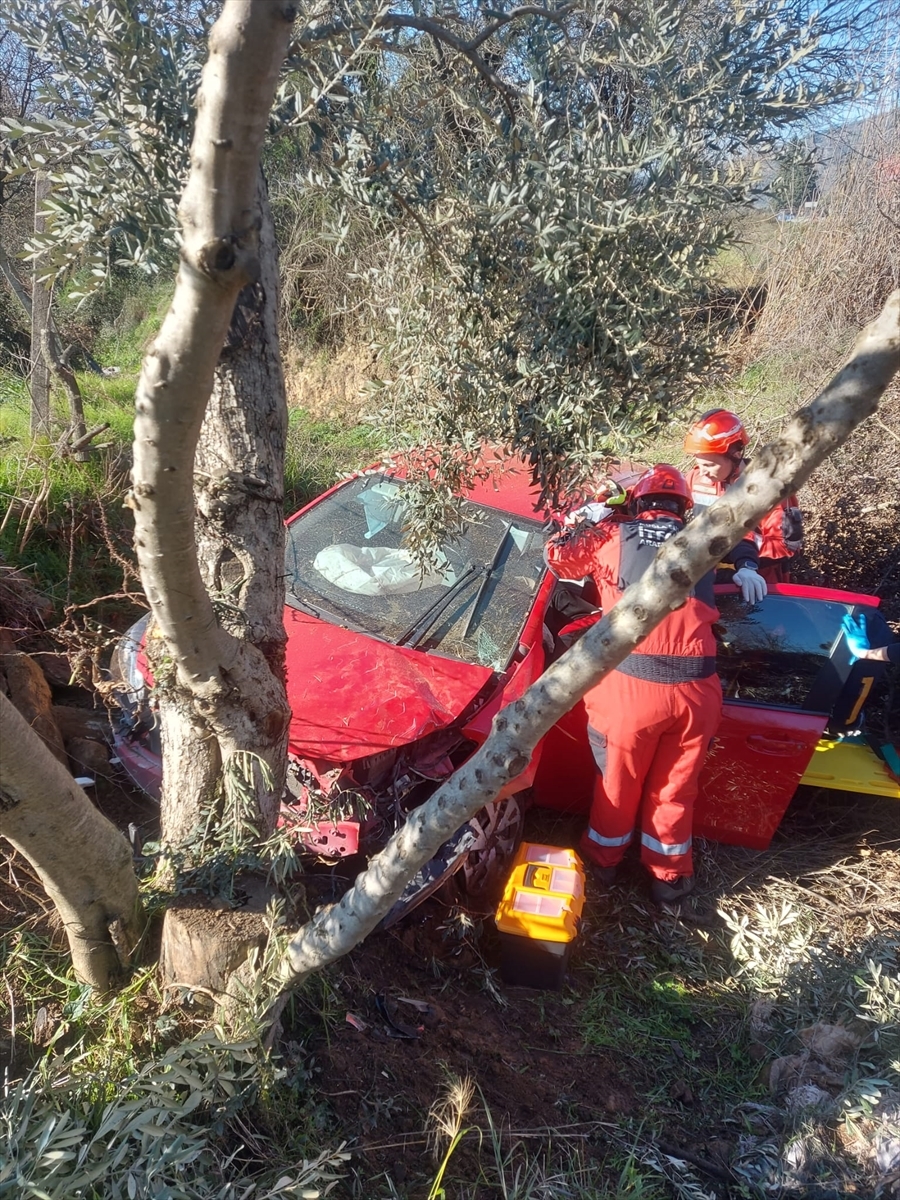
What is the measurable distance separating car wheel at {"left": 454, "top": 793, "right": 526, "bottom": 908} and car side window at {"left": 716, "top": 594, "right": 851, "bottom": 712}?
127cm

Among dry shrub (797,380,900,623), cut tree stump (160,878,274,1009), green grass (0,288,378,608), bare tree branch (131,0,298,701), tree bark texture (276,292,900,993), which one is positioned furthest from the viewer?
dry shrub (797,380,900,623)

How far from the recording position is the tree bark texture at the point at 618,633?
3.58 ft

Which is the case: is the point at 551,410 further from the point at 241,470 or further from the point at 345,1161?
the point at 345,1161

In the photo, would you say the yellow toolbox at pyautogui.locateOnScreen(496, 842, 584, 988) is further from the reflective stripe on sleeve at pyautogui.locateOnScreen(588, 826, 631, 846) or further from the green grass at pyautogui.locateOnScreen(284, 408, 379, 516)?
the green grass at pyautogui.locateOnScreen(284, 408, 379, 516)

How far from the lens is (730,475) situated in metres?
4.08

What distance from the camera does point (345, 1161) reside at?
1.95 m

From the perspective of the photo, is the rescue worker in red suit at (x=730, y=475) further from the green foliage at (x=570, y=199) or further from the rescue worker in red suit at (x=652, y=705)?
the green foliage at (x=570, y=199)

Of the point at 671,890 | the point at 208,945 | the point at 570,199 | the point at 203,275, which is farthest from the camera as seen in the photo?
the point at 671,890

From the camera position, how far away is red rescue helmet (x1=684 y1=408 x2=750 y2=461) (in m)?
3.94

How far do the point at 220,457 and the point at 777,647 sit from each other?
9.26 feet

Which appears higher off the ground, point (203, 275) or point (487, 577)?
point (203, 275)

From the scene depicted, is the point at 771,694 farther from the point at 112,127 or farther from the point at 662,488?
the point at 112,127

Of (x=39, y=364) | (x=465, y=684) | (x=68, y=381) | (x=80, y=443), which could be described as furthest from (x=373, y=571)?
(x=39, y=364)

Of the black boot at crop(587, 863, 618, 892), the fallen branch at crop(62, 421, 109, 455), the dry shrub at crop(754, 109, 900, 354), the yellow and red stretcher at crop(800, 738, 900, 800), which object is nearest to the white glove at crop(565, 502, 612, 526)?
the yellow and red stretcher at crop(800, 738, 900, 800)
